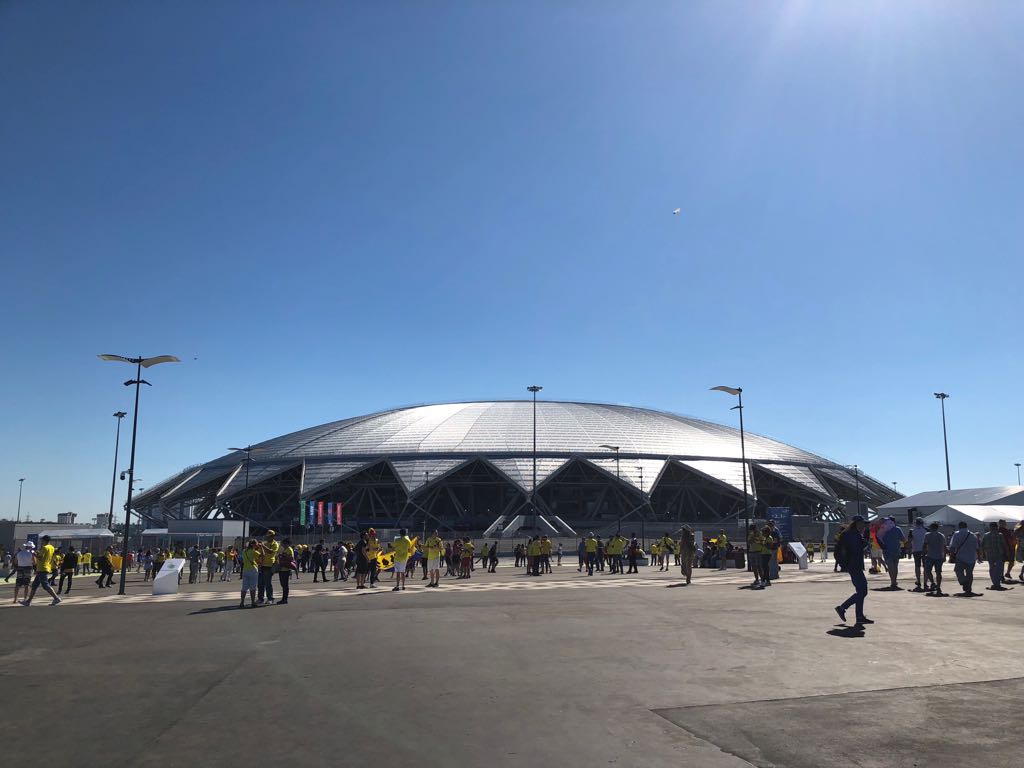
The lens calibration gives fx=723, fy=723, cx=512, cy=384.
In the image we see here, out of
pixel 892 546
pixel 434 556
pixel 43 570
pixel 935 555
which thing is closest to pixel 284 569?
pixel 434 556

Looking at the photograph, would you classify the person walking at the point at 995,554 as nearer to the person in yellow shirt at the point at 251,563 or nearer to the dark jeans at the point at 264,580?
the dark jeans at the point at 264,580

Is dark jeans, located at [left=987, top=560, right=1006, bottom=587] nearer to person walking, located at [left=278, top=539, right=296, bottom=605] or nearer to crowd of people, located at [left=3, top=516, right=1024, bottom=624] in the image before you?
crowd of people, located at [left=3, top=516, right=1024, bottom=624]

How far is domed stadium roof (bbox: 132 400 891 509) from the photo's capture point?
69.9 meters

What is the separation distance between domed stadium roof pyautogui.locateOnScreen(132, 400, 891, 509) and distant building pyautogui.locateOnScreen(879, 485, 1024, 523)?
16.7m

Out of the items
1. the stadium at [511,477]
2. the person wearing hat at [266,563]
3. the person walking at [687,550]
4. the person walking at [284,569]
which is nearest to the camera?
the person wearing hat at [266,563]

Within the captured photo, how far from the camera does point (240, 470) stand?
78.0m

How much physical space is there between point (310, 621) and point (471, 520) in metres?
60.4

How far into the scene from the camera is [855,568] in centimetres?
1065

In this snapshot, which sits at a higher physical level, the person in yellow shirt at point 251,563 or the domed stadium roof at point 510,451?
the domed stadium roof at point 510,451

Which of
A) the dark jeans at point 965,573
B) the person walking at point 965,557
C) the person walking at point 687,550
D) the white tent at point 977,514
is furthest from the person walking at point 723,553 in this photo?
the white tent at point 977,514

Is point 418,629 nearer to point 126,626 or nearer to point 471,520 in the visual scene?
point 126,626

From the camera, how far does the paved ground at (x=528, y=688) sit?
4992 millimetres

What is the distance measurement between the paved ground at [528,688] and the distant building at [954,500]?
44.5 metres

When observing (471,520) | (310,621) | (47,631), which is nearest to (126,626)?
(47,631)
